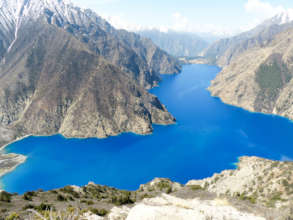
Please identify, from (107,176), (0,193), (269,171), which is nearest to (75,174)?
(107,176)

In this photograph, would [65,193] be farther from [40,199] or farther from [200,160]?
[200,160]

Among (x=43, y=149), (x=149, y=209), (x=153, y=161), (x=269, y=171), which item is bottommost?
(x=149, y=209)

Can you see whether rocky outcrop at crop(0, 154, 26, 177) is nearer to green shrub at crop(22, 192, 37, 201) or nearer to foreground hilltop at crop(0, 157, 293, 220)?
foreground hilltop at crop(0, 157, 293, 220)

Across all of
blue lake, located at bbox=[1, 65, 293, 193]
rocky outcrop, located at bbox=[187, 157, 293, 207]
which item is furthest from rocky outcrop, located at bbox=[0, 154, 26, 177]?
rocky outcrop, located at bbox=[187, 157, 293, 207]

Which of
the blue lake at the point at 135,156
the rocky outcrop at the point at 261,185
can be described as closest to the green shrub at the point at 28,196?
the rocky outcrop at the point at 261,185

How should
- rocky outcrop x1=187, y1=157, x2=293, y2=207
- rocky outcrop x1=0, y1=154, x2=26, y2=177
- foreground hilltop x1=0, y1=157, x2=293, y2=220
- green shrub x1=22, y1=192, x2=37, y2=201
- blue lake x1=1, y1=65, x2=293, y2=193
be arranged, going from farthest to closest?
rocky outcrop x1=0, y1=154, x2=26, y2=177, blue lake x1=1, y1=65, x2=293, y2=193, green shrub x1=22, y1=192, x2=37, y2=201, rocky outcrop x1=187, y1=157, x2=293, y2=207, foreground hilltop x1=0, y1=157, x2=293, y2=220

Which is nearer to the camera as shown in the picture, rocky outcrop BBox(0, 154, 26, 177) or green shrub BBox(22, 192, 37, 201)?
green shrub BBox(22, 192, 37, 201)

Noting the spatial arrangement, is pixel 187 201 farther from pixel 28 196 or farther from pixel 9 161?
pixel 9 161

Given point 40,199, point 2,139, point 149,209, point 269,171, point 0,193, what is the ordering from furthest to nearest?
point 2,139, point 269,171, point 40,199, point 0,193, point 149,209

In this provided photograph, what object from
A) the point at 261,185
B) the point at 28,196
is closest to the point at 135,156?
the point at 261,185
